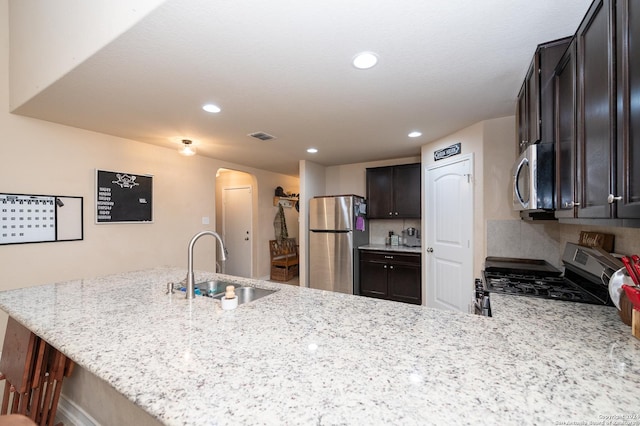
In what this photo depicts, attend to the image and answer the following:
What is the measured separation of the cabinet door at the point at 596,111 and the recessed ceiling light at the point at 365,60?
95 centimetres

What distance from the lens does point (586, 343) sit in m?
0.97

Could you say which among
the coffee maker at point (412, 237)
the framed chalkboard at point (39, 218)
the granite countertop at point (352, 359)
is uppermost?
the framed chalkboard at point (39, 218)

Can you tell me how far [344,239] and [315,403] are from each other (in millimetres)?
3583

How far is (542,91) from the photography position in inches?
63.2

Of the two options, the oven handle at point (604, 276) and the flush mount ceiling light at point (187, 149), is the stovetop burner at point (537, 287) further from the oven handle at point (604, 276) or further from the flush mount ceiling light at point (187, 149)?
the flush mount ceiling light at point (187, 149)

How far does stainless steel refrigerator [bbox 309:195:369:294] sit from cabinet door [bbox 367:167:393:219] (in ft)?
0.48

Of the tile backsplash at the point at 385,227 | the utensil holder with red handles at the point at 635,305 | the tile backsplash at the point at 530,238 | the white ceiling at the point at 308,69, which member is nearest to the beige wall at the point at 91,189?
the white ceiling at the point at 308,69

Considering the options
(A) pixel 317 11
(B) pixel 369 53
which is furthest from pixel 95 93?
(B) pixel 369 53

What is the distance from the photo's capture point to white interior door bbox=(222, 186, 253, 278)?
5.64m

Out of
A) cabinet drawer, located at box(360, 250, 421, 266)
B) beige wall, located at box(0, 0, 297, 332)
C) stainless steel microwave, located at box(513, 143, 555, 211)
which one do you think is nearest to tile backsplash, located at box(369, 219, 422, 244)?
cabinet drawer, located at box(360, 250, 421, 266)

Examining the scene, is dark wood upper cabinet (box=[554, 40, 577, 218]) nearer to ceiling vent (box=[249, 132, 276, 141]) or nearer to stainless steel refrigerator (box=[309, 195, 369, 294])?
ceiling vent (box=[249, 132, 276, 141])

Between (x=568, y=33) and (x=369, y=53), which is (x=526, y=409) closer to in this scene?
(x=369, y=53)

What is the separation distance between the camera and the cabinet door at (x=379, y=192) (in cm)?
442

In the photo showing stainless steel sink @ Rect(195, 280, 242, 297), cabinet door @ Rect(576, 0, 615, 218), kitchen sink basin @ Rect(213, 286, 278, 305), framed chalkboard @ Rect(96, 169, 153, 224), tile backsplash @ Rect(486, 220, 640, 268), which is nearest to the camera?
cabinet door @ Rect(576, 0, 615, 218)
